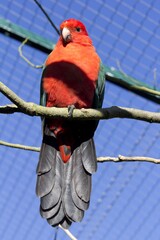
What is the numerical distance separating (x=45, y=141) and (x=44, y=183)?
7.5 inches

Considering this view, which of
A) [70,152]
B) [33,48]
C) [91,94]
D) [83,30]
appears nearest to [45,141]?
[70,152]

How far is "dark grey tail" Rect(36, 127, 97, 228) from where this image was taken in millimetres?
1674

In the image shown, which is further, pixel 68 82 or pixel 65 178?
pixel 68 82

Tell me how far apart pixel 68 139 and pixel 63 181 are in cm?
18

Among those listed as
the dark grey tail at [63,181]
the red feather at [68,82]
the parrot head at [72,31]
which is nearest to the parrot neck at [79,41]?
the parrot head at [72,31]

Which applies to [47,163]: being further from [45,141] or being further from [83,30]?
[83,30]

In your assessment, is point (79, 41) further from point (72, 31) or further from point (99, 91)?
point (99, 91)

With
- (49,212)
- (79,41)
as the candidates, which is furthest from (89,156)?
(79,41)

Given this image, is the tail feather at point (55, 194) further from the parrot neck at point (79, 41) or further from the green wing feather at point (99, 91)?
the parrot neck at point (79, 41)

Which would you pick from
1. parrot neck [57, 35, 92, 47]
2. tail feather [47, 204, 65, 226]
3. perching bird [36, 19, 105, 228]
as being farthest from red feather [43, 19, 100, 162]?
tail feather [47, 204, 65, 226]

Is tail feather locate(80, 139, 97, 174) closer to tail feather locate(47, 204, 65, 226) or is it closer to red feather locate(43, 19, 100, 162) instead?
red feather locate(43, 19, 100, 162)

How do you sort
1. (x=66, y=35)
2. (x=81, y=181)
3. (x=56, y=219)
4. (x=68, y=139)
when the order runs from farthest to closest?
(x=66, y=35), (x=68, y=139), (x=81, y=181), (x=56, y=219)

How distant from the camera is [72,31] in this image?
2.29 m

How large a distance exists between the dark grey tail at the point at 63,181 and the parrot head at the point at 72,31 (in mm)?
478
